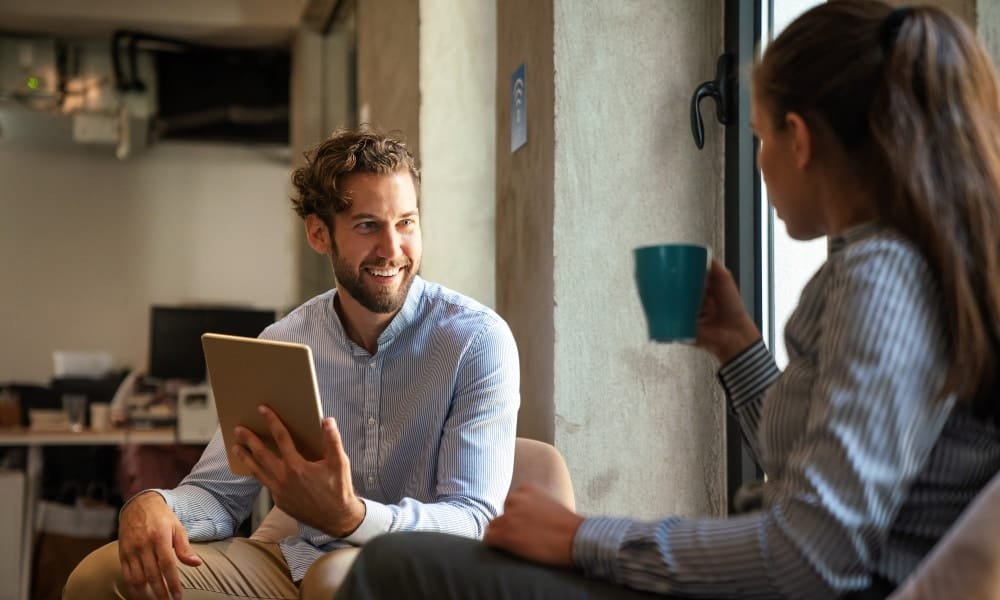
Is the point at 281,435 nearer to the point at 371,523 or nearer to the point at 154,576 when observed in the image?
the point at 371,523

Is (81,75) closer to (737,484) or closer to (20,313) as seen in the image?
(20,313)

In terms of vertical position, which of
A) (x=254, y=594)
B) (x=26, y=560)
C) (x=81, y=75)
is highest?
(x=81, y=75)

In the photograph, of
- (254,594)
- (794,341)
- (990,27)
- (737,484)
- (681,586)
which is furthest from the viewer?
(737,484)

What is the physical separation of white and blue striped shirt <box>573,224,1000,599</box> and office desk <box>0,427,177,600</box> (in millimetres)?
4308

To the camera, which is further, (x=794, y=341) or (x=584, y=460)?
(x=584, y=460)

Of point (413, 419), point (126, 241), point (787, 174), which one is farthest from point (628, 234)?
point (126, 241)

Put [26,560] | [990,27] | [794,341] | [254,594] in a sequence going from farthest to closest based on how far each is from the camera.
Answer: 1. [26,560]
2. [254,594]
3. [990,27]
4. [794,341]

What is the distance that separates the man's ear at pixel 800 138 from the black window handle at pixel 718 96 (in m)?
1.27

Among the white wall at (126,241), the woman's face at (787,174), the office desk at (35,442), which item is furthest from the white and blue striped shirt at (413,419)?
the white wall at (126,241)

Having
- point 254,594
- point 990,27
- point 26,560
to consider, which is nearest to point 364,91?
point 26,560

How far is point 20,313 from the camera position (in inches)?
296

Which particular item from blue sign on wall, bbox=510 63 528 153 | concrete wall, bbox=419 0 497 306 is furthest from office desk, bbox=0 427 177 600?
blue sign on wall, bbox=510 63 528 153

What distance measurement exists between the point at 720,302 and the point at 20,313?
7191 mm

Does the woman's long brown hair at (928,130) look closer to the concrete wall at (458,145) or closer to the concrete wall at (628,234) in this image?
the concrete wall at (628,234)
